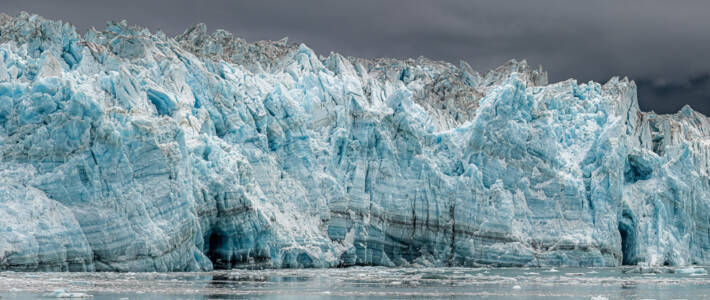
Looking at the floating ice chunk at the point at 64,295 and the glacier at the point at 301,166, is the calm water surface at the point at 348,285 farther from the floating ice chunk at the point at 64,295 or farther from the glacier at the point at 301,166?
the glacier at the point at 301,166

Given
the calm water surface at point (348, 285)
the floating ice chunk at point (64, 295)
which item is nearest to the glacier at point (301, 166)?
the calm water surface at point (348, 285)

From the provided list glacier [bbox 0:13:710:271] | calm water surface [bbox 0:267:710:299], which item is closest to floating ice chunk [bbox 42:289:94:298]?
calm water surface [bbox 0:267:710:299]

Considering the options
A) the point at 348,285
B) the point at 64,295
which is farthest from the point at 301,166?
the point at 64,295

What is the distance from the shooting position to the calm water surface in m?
24.3

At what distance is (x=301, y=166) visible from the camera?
134 ft

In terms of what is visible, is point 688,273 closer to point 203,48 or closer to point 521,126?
point 521,126

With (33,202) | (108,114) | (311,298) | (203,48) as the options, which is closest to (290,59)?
(203,48)

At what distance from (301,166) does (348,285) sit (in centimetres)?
1274

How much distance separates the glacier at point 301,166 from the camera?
32406 mm

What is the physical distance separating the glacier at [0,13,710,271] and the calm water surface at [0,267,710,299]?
2.12m

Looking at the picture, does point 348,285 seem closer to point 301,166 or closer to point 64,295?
point 64,295

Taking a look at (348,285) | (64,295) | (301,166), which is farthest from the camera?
(301,166)

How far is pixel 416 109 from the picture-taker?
46219mm

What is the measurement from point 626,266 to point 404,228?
11685 mm
